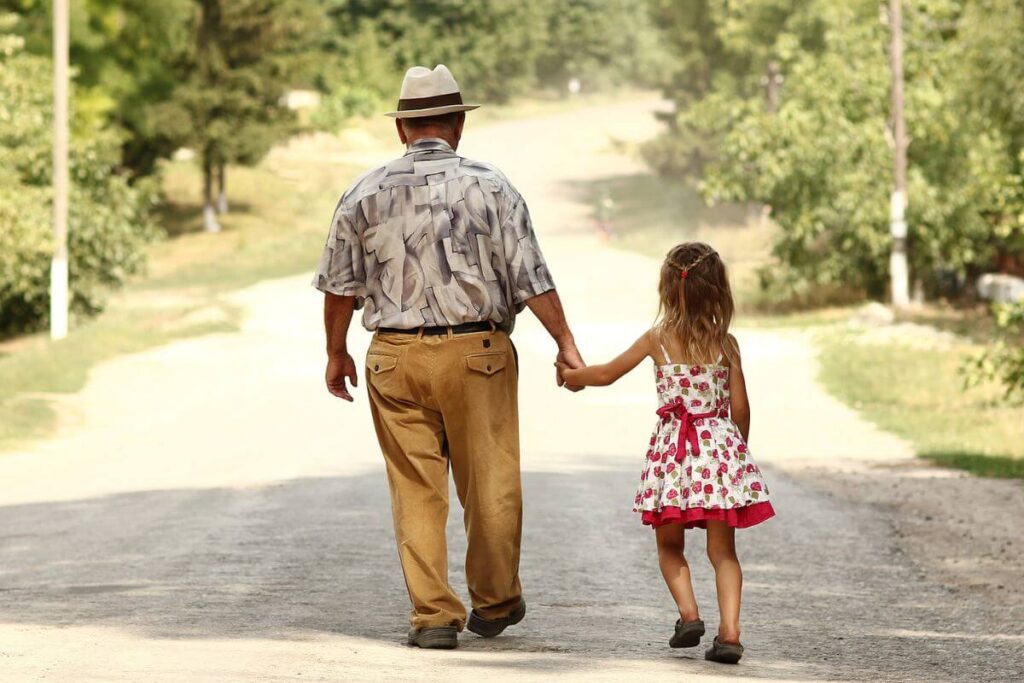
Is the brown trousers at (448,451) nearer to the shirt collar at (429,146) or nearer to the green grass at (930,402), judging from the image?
the shirt collar at (429,146)

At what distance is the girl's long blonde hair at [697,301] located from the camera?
6.67 m

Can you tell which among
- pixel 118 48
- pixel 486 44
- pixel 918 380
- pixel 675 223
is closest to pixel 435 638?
pixel 918 380

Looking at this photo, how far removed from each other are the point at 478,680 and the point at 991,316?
90.5 ft

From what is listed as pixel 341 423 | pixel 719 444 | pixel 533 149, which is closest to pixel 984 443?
pixel 341 423

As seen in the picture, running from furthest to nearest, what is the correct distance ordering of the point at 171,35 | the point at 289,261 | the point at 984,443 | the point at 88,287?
the point at 289,261, the point at 171,35, the point at 88,287, the point at 984,443

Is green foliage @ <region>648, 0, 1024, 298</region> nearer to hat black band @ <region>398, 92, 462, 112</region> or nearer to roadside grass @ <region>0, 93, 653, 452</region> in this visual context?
roadside grass @ <region>0, 93, 653, 452</region>

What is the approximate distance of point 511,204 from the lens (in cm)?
671

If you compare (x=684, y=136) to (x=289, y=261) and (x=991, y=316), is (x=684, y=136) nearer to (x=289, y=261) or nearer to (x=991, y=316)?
(x=289, y=261)

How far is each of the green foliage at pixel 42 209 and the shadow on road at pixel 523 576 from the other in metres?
15.6

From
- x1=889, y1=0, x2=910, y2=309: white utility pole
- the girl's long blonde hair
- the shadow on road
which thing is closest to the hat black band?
the girl's long blonde hair

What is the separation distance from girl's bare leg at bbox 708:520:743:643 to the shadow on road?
0.16 m

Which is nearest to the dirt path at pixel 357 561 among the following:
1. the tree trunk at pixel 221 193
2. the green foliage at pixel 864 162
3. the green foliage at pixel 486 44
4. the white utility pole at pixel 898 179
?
the white utility pole at pixel 898 179

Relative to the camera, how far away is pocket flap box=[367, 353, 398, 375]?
671 centimetres

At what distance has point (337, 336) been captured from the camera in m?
6.89
